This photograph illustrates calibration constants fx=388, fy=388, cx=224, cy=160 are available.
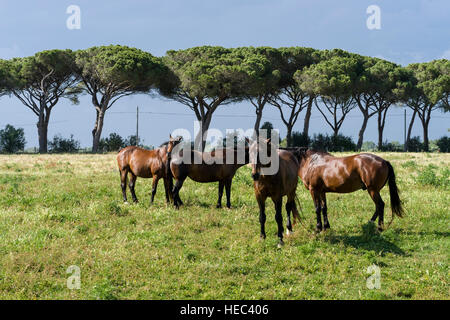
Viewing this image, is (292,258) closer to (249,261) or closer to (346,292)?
(249,261)

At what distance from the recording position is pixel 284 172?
9.48 meters

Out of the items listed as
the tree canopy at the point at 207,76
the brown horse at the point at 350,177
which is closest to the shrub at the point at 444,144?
the tree canopy at the point at 207,76

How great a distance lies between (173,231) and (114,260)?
2321 millimetres

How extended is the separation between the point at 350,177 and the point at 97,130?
43.2 m

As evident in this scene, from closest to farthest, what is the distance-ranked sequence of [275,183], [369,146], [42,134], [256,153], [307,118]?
1. [256,153]
2. [275,183]
3. [42,134]
4. [307,118]
5. [369,146]

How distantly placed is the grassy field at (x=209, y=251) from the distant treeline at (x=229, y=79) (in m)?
32.7

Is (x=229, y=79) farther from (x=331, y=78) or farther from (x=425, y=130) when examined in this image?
(x=425, y=130)

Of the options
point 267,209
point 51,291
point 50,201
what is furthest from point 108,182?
point 51,291

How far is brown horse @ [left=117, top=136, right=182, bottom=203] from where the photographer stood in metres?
13.5

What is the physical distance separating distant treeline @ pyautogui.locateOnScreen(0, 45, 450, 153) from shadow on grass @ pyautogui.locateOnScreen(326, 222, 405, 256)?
35.2 meters

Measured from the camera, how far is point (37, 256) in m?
8.18
